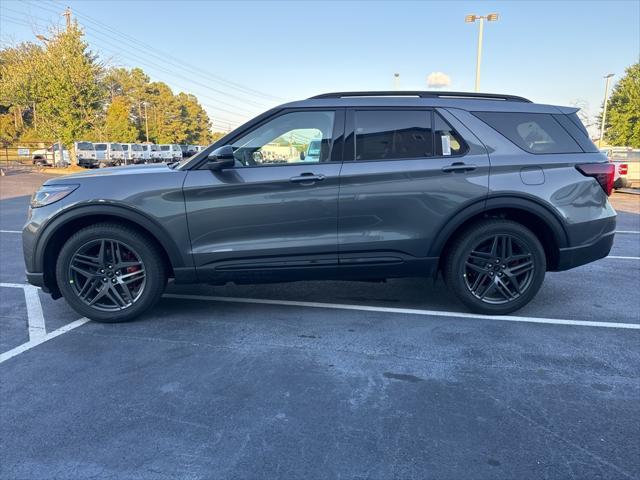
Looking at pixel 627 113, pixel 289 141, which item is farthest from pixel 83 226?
pixel 627 113

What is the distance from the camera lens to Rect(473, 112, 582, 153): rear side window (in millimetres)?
4086

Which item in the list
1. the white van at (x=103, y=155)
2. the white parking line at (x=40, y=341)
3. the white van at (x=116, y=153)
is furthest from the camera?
the white van at (x=116, y=153)

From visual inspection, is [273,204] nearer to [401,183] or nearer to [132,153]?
[401,183]

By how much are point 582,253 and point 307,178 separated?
255cm

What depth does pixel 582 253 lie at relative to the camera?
4172mm

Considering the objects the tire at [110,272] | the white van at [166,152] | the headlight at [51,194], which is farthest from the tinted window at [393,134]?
the white van at [166,152]

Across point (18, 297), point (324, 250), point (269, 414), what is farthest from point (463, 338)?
point (18, 297)

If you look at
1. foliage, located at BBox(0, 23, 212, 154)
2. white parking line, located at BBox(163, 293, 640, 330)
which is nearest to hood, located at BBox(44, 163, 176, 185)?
white parking line, located at BBox(163, 293, 640, 330)

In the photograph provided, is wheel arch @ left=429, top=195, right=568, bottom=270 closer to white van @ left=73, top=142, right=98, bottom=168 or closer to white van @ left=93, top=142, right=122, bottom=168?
white van @ left=73, top=142, right=98, bottom=168

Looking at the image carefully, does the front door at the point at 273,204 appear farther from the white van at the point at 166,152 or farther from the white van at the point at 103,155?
the white van at the point at 166,152

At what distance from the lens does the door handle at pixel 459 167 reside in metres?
3.96

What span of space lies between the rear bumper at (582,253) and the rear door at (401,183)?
95cm

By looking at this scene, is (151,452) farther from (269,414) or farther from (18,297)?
(18,297)

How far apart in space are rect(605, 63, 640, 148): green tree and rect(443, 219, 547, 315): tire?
34.5m
